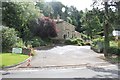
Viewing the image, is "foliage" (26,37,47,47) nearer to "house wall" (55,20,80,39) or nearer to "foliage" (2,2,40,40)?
"foliage" (2,2,40,40)

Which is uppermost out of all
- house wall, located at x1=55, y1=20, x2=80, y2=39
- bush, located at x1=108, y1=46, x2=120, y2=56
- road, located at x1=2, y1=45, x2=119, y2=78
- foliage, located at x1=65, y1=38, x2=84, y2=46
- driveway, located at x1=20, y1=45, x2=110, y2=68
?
house wall, located at x1=55, y1=20, x2=80, y2=39

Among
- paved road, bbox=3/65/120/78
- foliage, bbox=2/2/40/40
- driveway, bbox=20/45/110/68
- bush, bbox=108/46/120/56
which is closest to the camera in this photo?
paved road, bbox=3/65/120/78

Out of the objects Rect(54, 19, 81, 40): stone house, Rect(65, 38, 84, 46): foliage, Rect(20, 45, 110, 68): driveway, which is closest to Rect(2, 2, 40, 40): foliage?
Rect(20, 45, 110, 68): driveway

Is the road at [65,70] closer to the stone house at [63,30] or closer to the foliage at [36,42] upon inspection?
the foliage at [36,42]

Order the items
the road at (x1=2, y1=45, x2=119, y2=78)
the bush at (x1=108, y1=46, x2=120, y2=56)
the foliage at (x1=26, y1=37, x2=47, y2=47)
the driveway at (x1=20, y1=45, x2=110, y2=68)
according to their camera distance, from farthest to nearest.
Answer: the foliage at (x1=26, y1=37, x2=47, y2=47) < the bush at (x1=108, y1=46, x2=120, y2=56) < the driveway at (x1=20, y1=45, x2=110, y2=68) < the road at (x1=2, y1=45, x2=119, y2=78)

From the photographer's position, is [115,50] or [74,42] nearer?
[115,50]

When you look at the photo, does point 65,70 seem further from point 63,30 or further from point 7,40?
point 63,30

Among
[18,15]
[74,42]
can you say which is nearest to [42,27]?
[18,15]

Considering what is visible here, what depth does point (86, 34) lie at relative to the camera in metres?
70.1

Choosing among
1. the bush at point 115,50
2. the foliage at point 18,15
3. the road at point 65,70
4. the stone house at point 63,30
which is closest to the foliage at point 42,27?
the foliage at point 18,15

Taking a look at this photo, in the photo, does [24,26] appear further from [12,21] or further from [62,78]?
[62,78]

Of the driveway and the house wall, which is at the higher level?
the house wall

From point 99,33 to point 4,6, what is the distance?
33.2 metres

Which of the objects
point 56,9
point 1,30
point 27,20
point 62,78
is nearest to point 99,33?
point 56,9
